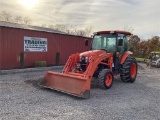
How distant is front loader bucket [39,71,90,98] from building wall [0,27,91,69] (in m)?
5.50

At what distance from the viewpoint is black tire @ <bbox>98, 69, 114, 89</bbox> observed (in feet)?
24.6

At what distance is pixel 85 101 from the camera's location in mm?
6117

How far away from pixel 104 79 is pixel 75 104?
2103mm

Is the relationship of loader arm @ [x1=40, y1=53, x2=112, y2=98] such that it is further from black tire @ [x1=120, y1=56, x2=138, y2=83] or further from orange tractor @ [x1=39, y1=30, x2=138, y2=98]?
black tire @ [x1=120, y1=56, x2=138, y2=83]

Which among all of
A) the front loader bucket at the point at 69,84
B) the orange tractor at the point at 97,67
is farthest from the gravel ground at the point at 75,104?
the orange tractor at the point at 97,67

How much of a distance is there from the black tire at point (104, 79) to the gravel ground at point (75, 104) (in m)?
0.22

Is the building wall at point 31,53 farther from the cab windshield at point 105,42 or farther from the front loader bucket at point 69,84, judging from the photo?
the cab windshield at point 105,42

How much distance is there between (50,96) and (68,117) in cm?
191

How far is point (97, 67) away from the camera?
7980 mm

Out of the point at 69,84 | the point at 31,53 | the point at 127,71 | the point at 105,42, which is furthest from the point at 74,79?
the point at 31,53

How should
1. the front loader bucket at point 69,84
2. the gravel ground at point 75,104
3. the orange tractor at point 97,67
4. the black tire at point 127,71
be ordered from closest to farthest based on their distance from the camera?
the gravel ground at point 75,104
the front loader bucket at point 69,84
the orange tractor at point 97,67
the black tire at point 127,71

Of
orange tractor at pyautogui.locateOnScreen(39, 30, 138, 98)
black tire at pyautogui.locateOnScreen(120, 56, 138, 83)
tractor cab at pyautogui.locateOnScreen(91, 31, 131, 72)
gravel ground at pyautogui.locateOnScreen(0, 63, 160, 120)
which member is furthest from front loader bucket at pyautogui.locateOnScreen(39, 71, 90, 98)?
black tire at pyautogui.locateOnScreen(120, 56, 138, 83)

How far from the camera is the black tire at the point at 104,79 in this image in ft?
24.6

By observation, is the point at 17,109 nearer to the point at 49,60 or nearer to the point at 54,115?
the point at 54,115
